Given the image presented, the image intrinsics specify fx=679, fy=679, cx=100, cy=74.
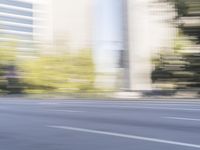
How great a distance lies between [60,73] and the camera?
3438 centimetres

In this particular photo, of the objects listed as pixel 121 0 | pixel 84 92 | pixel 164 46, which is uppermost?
pixel 121 0

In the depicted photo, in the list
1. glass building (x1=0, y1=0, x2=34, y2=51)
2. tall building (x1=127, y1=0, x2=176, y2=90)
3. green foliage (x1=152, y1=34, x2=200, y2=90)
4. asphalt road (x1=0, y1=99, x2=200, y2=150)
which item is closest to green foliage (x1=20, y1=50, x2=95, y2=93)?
tall building (x1=127, y1=0, x2=176, y2=90)

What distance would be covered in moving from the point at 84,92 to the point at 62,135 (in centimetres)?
2249

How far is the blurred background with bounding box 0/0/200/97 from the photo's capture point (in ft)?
102

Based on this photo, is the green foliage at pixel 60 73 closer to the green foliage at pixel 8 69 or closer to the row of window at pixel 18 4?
the green foliage at pixel 8 69

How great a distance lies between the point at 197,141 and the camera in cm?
938

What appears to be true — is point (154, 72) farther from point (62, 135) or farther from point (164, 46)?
point (62, 135)

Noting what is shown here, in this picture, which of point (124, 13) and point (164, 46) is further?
point (124, 13)

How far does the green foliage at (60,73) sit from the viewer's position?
33594 millimetres

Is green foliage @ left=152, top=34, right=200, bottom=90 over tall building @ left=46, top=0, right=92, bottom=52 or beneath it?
beneath

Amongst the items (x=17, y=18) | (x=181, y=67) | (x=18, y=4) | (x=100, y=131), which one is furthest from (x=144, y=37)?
(x=100, y=131)

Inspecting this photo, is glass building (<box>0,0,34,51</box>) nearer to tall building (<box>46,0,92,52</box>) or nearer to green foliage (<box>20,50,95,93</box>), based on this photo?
tall building (<box>46,0,92,52</box>)

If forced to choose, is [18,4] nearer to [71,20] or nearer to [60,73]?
[71,20]

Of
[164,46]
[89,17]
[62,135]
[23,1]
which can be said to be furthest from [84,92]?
[62,135]
